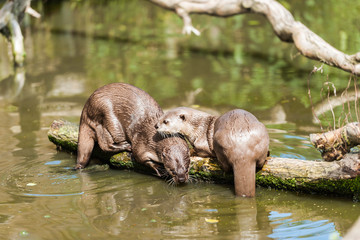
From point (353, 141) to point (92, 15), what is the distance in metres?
10.4

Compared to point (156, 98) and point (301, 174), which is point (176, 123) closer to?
point (301, 174)

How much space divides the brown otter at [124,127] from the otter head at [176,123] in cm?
9

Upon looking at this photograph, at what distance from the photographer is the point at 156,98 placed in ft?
26.8

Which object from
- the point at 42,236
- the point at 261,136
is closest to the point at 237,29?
the point at 261,136

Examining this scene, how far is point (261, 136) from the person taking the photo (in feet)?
16.0

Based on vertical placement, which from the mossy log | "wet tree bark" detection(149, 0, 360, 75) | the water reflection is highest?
"wet tree bark" detection(149, 0, 360, 75)

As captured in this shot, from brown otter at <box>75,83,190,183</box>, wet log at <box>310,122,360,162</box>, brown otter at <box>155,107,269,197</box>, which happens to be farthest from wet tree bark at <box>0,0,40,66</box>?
wet log at <box>310,122,360,162</box>

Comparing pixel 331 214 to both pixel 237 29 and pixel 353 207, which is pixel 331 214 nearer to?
pixel 353 207

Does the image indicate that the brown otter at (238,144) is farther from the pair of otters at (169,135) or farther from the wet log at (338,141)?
the wet log at (338,141)

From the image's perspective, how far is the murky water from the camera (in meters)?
4.47

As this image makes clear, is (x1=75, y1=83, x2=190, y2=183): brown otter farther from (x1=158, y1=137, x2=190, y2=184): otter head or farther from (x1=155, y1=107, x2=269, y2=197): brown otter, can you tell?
(x1=155, y1=107, x2=269, y2=197): brown otter

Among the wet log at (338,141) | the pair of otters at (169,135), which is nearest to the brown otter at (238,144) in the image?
the pair of otters at (169,135)

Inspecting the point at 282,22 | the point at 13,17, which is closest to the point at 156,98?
the point at 282,22

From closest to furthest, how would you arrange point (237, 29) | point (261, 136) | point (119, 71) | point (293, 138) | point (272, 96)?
point (261, 136) → point (293, 138) → point (272, 96) → point (119, 71) → point (237, 29)
